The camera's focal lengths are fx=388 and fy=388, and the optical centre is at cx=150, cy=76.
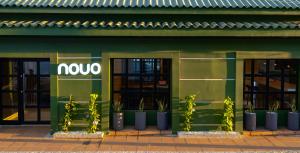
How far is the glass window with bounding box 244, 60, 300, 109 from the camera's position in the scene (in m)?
13.0

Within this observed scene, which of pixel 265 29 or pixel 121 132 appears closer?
pixel 265 29

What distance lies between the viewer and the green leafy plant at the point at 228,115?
38.3 feet

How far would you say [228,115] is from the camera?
11680mm

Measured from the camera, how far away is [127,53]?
38.8 feet

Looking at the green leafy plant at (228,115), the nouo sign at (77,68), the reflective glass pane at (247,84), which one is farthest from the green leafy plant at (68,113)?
the reflective glass pane at (247,84)

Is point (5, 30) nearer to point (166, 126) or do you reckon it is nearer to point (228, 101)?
point (166, 126)


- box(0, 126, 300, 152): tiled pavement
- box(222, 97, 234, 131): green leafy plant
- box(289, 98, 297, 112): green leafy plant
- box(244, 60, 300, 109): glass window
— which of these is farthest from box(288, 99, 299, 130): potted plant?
box(222, 97, 234, 131): green leafy plant

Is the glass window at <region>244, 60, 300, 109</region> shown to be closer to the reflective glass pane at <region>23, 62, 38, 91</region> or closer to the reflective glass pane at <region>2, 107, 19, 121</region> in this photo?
the reflective glass pane at <region>23, 62, 38, 91</region>

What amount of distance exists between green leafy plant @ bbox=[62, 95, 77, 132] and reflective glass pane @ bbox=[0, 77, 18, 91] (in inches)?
99.9

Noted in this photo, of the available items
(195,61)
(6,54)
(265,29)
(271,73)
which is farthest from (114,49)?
(271,73)

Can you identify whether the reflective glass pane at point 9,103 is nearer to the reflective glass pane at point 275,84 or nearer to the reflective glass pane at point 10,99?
the reflective glass pane at point 10,99

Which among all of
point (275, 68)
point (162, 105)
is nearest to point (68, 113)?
point (162, 105)

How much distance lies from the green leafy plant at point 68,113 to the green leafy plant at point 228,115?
4.57 meters

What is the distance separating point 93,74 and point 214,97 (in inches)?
150
